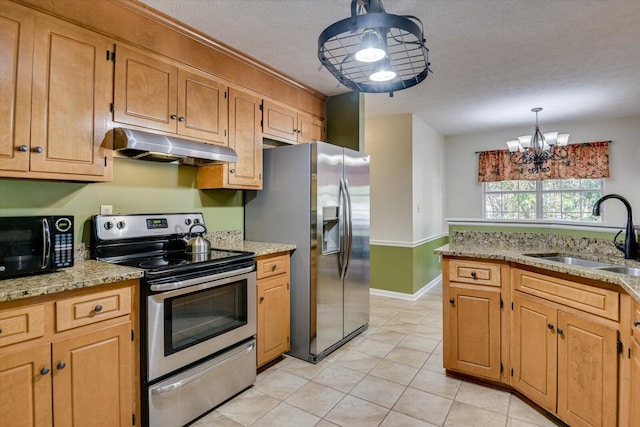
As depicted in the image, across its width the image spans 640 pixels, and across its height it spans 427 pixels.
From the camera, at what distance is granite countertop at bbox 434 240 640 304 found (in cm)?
165

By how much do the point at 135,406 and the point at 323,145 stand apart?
209 centimetres

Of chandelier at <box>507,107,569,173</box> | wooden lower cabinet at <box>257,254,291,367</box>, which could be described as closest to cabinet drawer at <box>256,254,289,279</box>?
wooden lower cabinet at <box>257,254,291,367</box>

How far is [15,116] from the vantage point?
5.49 ft

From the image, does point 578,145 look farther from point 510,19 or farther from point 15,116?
point 15,116

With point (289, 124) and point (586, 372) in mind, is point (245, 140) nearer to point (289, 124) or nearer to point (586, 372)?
point (289, 124)

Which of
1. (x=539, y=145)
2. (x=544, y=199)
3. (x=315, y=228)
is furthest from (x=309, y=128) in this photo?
(x=544, y=199)

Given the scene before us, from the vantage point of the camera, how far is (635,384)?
4.98ft

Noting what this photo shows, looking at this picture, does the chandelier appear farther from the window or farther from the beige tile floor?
the beige tile floor

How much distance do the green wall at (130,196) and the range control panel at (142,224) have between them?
70mm

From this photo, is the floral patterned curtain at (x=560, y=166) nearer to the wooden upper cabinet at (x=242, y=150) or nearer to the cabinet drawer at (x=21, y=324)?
the wooden upper cabinet at (x=242, y=150)

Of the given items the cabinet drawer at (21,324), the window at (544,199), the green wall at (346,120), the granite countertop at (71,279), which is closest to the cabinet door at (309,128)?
the green wall at (346,120)

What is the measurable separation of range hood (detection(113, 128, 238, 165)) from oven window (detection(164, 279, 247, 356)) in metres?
0.87

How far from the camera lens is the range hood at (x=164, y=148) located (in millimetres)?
1977

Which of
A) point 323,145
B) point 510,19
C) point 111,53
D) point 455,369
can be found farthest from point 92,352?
point 510,19
